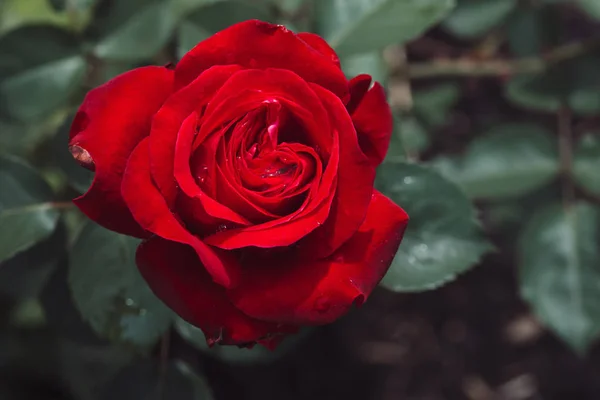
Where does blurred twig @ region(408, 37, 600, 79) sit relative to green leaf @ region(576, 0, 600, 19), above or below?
below

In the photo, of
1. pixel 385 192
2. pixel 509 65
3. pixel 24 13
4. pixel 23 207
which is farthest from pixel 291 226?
pixel 24 13

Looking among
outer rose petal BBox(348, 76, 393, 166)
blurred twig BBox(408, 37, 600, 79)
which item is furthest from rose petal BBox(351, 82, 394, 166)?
blurred twig BBox(408, 37, 600, 79)

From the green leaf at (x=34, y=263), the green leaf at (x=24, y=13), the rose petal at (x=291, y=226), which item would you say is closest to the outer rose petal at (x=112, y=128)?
the rose petal at (x=291, y=226)

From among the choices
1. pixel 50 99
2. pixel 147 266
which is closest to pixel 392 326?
pixel 50 99

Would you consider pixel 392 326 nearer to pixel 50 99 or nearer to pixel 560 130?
pixel 560 130

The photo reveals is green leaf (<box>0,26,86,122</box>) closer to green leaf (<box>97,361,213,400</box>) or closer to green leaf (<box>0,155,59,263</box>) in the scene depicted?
green leaf (<box>0,155,59,263</box>)

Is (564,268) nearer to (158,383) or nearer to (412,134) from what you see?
(412,134)
